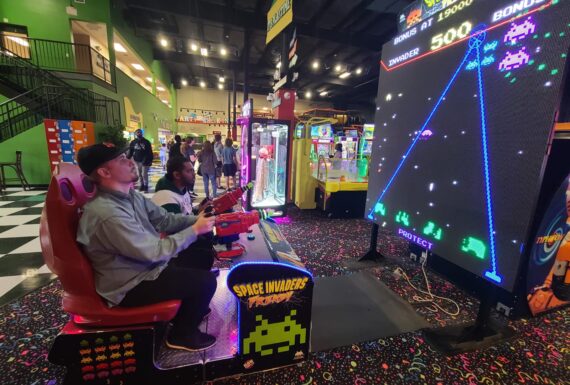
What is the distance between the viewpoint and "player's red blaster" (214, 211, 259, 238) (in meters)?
1.74

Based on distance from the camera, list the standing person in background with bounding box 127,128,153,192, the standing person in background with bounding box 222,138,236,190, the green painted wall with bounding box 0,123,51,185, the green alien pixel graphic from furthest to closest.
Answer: the standing person in background with bounding box 222,138,236,190, the green painted wall with bounding box 0,123,51,185, the standing person in background with bounding box 127,128,153,192, the green alien pixel graphic

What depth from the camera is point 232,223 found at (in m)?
1.76

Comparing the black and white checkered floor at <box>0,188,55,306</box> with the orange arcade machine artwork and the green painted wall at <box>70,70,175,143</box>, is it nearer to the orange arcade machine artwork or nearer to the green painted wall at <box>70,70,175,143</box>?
the orange arcade machine artwork

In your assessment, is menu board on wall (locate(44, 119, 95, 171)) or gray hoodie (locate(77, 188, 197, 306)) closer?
gray hoodie (locate(77, 188, 197, 306))

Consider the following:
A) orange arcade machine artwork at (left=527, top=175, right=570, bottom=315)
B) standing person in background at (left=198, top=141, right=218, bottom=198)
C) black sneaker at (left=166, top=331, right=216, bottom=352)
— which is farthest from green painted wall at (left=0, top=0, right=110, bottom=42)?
orange arcade machine artwork at (left=527, top=175, right=570, bottom=315)

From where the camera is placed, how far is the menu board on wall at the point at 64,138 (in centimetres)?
619

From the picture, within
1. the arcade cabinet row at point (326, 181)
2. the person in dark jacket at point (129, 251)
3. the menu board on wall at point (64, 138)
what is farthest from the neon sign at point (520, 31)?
the menu board on wall at point (64, 138)

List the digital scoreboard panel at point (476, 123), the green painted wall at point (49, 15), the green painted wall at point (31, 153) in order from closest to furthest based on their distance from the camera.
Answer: the digital scoreboard panel at point (476, 123) < the green painted wall at point (31, 153) < the green painted wall at point (49, 15)

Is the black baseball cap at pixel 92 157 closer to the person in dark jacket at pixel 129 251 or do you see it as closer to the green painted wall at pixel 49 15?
the person in dark jacket at pixel 129 251

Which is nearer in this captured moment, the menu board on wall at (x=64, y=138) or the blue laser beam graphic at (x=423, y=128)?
the blue laser beam graphic at (x=423, y=128)

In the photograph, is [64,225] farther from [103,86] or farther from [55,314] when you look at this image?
[103,86]

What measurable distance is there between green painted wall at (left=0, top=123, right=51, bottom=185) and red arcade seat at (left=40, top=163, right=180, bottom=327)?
24.1 ft

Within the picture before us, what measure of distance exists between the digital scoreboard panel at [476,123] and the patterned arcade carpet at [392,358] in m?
0.64

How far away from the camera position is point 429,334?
6.55 ft
